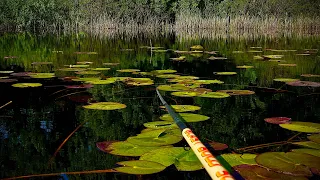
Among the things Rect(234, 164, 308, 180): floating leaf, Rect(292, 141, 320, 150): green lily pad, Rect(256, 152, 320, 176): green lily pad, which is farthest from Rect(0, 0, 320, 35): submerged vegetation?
Rect(234, 164, 308, 180): floating leaf

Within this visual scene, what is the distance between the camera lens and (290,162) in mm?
1335

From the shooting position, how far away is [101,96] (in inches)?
106

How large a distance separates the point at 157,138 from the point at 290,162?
633mm

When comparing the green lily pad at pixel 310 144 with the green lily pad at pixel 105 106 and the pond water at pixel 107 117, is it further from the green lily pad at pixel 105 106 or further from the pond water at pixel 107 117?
the green lily pad at pixel 105 106

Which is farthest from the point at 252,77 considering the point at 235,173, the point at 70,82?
the point at 235,173

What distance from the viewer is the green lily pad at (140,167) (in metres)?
1.27

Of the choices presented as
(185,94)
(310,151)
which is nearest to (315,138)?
(310,151)

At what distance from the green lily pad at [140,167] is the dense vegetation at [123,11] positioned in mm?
15865

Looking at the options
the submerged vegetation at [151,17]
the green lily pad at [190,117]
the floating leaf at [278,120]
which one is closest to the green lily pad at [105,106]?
the green lily pad at [190,117]

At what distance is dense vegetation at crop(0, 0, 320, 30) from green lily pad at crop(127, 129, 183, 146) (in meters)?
15.5

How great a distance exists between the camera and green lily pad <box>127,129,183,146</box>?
158 cm

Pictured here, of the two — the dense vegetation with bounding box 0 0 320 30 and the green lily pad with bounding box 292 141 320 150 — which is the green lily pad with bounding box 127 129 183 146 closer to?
the green lily pad with bounding box 292 141 320 150

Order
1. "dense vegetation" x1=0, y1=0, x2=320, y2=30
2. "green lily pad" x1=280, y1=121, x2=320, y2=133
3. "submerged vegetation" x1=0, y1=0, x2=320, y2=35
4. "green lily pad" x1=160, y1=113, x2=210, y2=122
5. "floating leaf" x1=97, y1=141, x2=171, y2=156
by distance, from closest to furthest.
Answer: "floating leaf" x1=97, y1=141, x2=171, y2=156
"green lily pad" x1=280, y1=121, x2=320, y2=133
"green lily pad" x1=160, y1=113, x2=210, y2=122
"submerged vegetation" x1=0, y1=0, x2=320, y2=35
"dense vegetation" x1=0, y1=0, x2=320, y2=30

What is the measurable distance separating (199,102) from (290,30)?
14754mm
